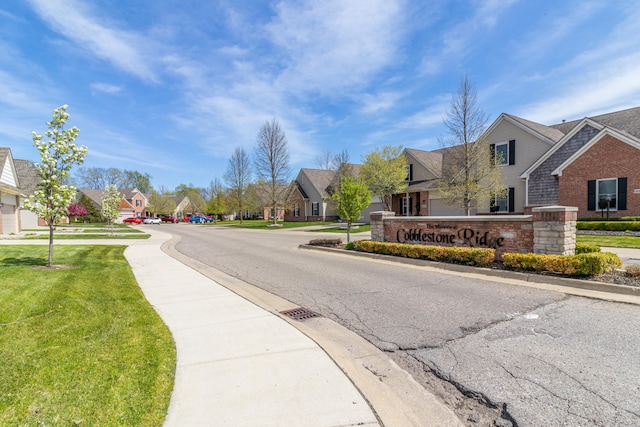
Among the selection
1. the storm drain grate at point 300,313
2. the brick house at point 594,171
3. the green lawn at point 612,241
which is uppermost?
the brick house at point 594,171

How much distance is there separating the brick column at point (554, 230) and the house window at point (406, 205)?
21.7 metres

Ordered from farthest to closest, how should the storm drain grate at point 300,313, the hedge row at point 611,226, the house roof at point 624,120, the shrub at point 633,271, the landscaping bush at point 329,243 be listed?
the house roof at point 624,120, the landscaping bush at point 329,243, the hedge row at point 611,226, the shrub at point 633,271, the storm drain grate at point 300,313

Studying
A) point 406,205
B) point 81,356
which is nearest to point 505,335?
point 81,356

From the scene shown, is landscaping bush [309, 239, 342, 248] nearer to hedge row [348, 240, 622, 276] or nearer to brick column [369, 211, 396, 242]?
brick column [369, 211, 396, 242]

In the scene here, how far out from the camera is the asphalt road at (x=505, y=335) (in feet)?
10.4

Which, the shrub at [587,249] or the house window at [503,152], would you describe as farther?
the house window at [503,152]

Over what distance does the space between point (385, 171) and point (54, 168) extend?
Result: 21.7m

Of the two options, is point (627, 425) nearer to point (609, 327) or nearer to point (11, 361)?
point (609, 327)

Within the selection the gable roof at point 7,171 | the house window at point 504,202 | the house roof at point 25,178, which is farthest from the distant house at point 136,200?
the house window at point 504,202

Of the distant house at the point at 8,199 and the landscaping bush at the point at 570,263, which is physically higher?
the distant house at the point at 8,199

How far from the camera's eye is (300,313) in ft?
20.0

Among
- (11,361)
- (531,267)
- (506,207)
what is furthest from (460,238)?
(506,207)

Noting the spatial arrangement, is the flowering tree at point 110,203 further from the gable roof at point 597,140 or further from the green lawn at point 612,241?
the gable roof at point 597,140

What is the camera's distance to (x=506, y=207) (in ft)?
79.3
